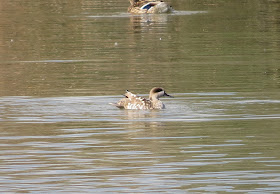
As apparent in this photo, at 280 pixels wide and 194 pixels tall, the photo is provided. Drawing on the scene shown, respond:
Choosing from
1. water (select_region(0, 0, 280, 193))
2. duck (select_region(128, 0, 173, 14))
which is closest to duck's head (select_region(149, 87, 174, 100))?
water (select_region(0, 0, 280, 193))

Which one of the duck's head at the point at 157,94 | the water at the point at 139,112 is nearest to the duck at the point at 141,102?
the duck's head at the point at 157,94

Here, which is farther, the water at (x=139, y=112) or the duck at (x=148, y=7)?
the duck at (x=148, y=7)

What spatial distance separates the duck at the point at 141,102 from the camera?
19.1 metres

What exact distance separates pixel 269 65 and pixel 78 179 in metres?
14.3

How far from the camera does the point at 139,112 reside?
19.2m

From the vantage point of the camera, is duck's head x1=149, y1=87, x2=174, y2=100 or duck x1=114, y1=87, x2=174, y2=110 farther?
duck's head x1=149, y1=87, x2=174, y2=100

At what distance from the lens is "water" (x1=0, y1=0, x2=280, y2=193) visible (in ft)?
42.6

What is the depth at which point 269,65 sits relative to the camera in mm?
26484

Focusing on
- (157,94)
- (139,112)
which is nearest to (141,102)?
(139,112)

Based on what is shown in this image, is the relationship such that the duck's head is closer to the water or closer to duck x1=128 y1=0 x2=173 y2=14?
the water

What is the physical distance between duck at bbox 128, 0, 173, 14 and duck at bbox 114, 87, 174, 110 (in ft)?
92.2

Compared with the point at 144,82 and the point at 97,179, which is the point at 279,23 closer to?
the point at 144,82

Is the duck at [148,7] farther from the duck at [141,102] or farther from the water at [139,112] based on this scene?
the duck at [141,102]

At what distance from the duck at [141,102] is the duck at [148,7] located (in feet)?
92.2
